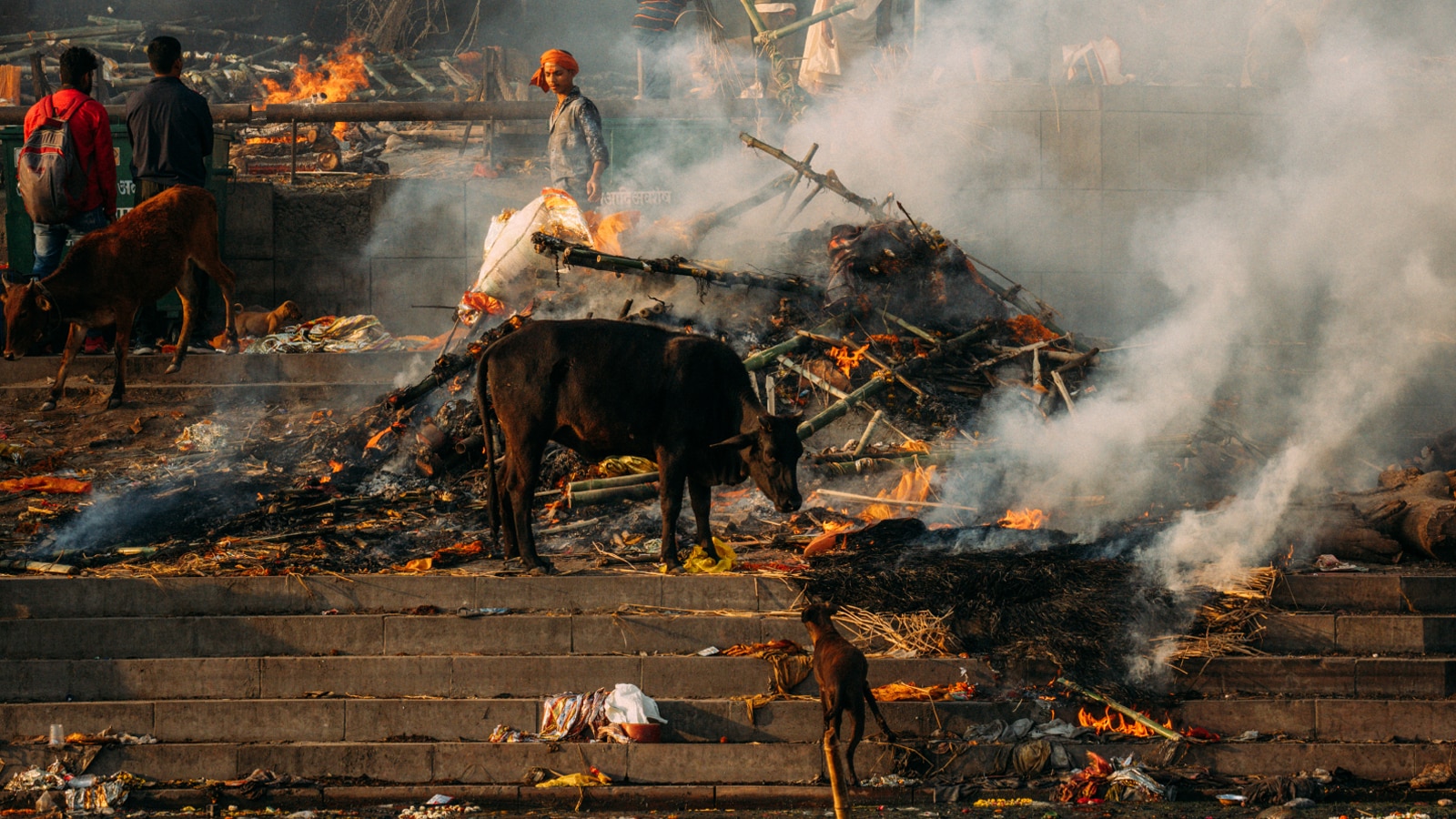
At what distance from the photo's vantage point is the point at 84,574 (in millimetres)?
9203

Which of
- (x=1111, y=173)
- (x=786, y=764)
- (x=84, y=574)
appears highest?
(x=1111, y=173)

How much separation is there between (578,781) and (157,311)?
29.4 feet

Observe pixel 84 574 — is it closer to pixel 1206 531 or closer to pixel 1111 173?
pixel 1206 531

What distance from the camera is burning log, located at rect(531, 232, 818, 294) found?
12.6m

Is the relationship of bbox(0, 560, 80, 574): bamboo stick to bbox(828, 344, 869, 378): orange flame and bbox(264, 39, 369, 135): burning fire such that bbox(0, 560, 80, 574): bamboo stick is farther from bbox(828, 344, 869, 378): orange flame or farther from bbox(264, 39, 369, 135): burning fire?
bbox(264, 39, 369, 135): burning fire

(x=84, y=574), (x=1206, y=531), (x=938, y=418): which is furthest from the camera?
(x=938, y=418)

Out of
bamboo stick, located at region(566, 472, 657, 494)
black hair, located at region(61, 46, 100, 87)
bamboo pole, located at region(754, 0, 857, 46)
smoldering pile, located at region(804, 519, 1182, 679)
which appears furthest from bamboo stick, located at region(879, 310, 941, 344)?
black hair, located at region(61, 46, 100, 87)

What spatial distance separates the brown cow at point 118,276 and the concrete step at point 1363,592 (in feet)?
31.3

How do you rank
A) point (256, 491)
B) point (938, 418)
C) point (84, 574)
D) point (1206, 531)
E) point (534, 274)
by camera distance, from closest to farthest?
point (84, 574) → point (1206, 531) → point (256, 491) → point (938, 418) → point (534, 274)

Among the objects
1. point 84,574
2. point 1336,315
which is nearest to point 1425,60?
point 1336,315

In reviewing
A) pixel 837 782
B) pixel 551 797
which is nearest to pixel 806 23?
pixel 551 797

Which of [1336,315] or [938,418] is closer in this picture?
[938,418]

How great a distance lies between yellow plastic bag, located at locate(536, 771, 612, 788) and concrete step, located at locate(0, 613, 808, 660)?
98cm

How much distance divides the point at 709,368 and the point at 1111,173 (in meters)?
9.14
